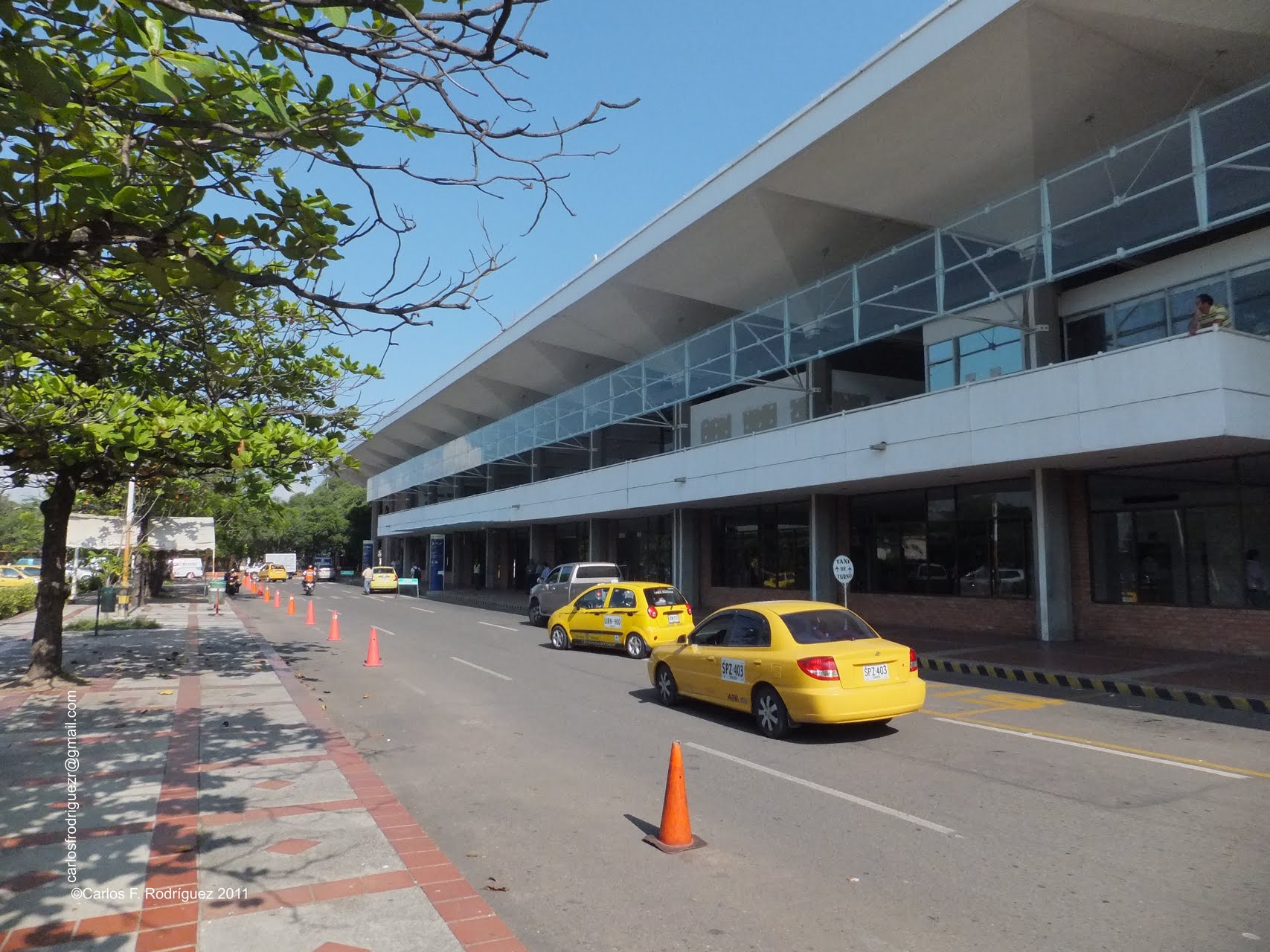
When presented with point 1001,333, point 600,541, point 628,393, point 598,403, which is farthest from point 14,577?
point 1001,333

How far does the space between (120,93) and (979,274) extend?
1548cm

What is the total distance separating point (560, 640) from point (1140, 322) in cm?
1375

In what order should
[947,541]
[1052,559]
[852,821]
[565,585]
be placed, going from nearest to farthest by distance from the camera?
[852,821] < [1052,559] < [947,541] < [565,585]

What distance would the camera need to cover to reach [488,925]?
A: 449cm

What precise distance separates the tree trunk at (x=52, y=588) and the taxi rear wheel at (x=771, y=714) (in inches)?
385

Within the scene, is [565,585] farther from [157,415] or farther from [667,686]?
[157,415]

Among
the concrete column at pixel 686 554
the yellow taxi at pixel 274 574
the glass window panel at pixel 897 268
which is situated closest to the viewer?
the glass window panel at pixel 897 268

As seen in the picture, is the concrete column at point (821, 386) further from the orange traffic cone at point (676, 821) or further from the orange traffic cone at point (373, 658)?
the orange traffic cone at point (676, 821)

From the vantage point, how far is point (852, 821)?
642 cm

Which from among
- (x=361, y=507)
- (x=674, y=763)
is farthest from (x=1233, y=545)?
(x=361, y=507)

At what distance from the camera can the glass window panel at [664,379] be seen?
2566cm

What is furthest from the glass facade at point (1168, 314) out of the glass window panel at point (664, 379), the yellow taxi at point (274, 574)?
the yellow taxi at point (274, 574)

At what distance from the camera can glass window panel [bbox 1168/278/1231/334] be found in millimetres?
15500

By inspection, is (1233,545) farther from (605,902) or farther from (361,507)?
(361,507)
